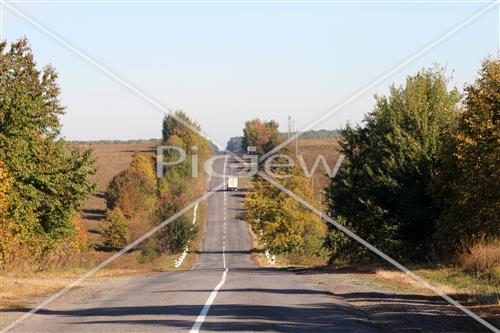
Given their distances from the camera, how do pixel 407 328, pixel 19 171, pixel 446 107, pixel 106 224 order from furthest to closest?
pixel 106 224 → pixel 446 107 → pixel 19 171 → pixel 407 328

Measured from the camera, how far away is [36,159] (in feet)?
121

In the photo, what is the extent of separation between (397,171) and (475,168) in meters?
11.8

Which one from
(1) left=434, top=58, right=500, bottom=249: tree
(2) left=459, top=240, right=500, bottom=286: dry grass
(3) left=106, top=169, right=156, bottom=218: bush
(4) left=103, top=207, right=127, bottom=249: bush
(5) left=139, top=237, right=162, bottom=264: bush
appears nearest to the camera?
(2) left=459, top=240, right=500, bottom=286: dry grass

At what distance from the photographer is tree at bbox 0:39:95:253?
3472 centimetres

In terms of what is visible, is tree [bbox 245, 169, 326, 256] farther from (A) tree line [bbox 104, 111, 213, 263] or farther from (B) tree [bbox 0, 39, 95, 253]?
(B) tree [bbox 0, 39, 95, 253]

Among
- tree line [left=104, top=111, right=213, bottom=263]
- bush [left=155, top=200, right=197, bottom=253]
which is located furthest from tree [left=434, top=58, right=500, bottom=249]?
bush [left=155, top=200, right=197, bottom=253]

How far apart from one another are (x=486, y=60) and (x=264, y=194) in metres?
44.8

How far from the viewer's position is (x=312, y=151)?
15512 centimetres

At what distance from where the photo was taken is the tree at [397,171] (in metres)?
36.2

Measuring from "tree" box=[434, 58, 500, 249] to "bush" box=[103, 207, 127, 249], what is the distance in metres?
59.6

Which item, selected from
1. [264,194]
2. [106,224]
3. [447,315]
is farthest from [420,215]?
[106,224]

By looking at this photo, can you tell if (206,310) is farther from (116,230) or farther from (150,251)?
(116,230)

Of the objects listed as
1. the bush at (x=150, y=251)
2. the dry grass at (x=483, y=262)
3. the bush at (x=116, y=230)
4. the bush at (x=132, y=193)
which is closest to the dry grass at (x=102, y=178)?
the bush at (x=132, y=193)

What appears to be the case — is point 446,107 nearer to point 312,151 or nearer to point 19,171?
point 19,171
